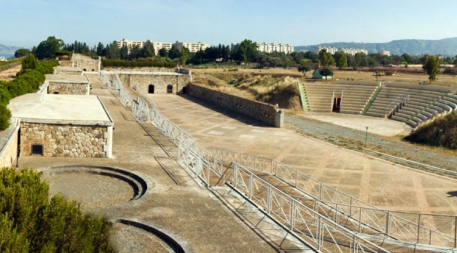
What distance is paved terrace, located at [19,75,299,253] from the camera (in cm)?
785

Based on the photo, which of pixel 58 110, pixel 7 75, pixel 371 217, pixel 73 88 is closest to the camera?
pixel 371 217

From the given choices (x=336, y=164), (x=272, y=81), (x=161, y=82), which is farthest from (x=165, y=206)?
Answer: (x=272, y=81)

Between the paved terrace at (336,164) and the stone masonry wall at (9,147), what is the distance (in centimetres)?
987

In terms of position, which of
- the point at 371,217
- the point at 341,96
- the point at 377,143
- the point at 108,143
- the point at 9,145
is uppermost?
the point at 341,96

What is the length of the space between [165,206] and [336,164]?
34.5ft

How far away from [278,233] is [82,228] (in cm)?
410

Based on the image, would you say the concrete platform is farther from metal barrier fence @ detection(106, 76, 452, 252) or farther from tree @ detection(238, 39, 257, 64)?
tree @ detection(238, 39, 257, 64)

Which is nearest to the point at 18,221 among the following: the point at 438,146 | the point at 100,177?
the point at 100,177

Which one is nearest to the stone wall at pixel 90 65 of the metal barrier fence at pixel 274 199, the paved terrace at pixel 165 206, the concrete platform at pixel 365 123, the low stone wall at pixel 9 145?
the concrete platform at pixel 365 123

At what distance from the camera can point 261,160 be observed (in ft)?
59.3

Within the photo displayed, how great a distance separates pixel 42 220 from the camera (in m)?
5.64

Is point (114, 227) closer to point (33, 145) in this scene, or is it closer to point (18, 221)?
point (18, 221)

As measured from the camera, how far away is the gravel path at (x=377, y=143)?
20266mm

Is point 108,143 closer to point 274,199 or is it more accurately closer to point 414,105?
point 274,199
